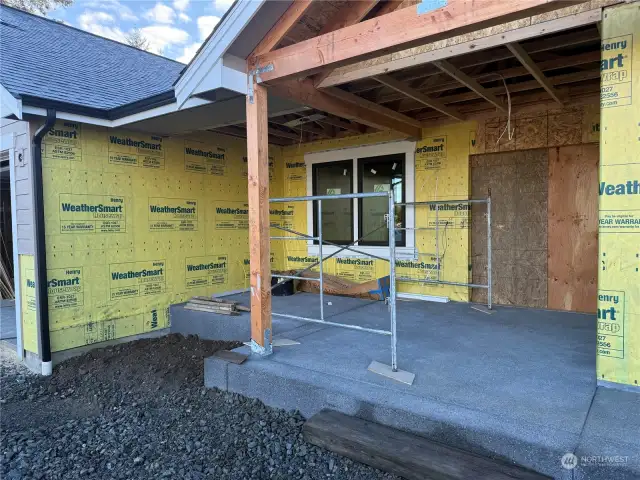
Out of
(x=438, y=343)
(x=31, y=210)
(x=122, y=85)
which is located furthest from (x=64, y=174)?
(x=438, y=343)

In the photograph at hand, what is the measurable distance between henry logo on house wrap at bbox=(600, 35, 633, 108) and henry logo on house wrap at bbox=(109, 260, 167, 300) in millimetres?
5126

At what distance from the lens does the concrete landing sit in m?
2.10

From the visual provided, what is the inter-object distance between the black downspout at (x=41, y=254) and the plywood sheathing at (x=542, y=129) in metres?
5.10

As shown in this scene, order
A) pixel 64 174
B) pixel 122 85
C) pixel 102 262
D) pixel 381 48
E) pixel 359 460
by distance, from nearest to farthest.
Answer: pixel 359 460 < pixel 381 48 < pixel 64 174 < pixel 102 262 < pixel 122 85

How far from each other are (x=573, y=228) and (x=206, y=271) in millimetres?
4945

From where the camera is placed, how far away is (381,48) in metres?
2.73

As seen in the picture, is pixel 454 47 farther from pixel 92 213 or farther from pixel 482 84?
pixel 92 213

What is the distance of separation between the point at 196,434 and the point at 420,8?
10.8 feet

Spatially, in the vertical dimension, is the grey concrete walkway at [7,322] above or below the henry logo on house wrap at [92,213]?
below

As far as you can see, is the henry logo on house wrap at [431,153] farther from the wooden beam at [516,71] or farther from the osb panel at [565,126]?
the osb panel at [565,126]

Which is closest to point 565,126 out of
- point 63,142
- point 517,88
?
point 517,88

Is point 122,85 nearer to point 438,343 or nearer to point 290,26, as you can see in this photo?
point 290,26

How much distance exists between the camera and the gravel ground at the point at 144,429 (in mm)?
2561

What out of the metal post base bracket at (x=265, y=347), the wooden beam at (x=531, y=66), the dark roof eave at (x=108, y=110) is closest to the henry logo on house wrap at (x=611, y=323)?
the wooden beam at (x=531, y=66)
